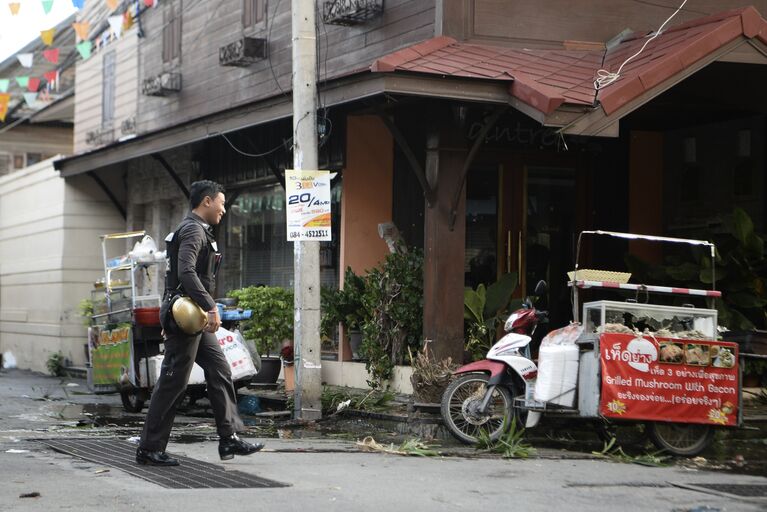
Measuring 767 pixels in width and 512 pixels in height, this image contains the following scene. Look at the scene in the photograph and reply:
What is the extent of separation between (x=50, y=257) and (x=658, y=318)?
16389mm

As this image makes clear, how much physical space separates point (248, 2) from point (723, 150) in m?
7.55

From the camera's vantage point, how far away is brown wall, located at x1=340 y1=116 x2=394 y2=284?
15500 millimetres

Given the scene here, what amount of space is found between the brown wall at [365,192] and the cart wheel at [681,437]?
6189mm

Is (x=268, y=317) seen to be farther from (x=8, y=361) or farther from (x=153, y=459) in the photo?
(x=8, y=361)

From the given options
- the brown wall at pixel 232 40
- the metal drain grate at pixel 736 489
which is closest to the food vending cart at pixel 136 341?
the brown wall at pixel 232 40

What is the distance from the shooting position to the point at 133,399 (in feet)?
46.2

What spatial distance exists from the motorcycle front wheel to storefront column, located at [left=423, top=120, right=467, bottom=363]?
197 centimetres

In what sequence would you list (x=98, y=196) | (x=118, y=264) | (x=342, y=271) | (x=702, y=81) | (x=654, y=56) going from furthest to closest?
1. (x=98, y=196)
2. (x=342, y=271)
3. (x=118, y=264)
4. (x=702, y=81)
5. (x=654, y=56)

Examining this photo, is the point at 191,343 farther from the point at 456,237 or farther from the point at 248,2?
the point at 248,2

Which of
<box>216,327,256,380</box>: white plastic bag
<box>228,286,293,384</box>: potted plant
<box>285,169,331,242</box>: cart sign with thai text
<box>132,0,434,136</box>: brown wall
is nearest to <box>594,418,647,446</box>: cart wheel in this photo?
<box>285,169,331,242</box>: cart sign with thai text

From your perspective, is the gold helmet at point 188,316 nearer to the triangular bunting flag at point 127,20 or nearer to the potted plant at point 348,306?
the potted plant at point 348,306

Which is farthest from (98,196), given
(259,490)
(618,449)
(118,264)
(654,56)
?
(259,490)

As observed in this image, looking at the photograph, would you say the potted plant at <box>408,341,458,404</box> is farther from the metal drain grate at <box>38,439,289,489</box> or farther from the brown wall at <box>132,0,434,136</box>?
the brown wall at <box>132,0,434,136</box>

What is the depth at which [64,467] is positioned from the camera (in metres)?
8.06
